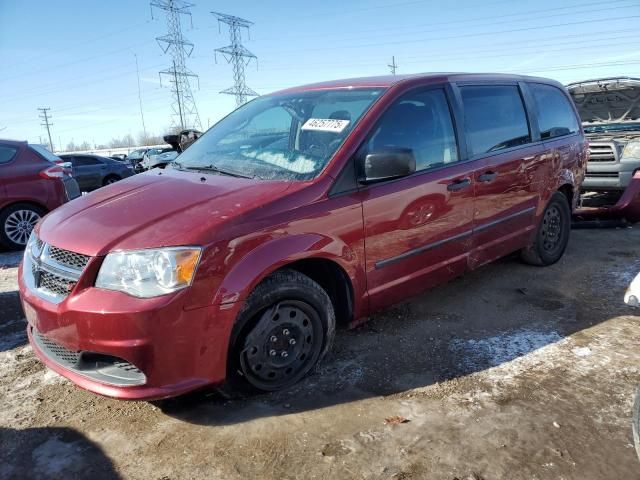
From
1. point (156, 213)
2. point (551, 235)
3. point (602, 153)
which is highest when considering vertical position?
point (156, 213)

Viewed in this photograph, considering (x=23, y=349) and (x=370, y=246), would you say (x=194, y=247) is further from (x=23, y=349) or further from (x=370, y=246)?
(x=23, y=349)

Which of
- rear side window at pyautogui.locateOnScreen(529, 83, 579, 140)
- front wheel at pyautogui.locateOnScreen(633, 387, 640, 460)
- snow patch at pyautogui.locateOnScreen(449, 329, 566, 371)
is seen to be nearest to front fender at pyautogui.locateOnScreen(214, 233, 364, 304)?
snow patch at pyautogui.locateOnScreen(449, 329, 566, 371)

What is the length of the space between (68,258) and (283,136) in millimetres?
1543

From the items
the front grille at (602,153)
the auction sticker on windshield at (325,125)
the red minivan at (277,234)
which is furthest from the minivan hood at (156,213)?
the front grille at (602,153)

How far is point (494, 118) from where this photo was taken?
4.02m

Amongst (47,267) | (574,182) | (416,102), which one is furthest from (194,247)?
(574,182)

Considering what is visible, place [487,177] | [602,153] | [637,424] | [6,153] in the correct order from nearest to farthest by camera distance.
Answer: [637,424] → [487,177] → [6,153] → [602,153]

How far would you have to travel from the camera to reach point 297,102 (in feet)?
11.7

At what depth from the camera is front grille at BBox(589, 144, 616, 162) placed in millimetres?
6812

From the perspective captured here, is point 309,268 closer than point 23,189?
Yes

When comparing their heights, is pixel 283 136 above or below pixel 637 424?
above

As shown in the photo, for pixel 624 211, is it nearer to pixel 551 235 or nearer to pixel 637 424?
pixel 551 235

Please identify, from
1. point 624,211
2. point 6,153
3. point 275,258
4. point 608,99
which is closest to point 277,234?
point 275,258

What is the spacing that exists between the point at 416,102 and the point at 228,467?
256 centimetres
